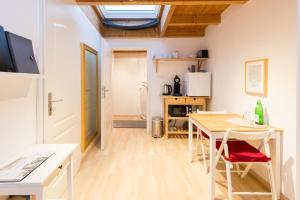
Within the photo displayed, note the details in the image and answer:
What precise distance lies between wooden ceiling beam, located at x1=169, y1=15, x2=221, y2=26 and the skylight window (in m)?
0.54

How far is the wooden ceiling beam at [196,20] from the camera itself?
425 cm

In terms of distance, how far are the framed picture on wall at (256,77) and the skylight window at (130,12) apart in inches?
92.8

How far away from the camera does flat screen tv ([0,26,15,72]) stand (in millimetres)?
1407

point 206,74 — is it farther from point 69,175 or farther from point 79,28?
point 69,175

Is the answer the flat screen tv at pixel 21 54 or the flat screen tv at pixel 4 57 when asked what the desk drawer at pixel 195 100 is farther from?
the flat screen tv at pixel 4 57

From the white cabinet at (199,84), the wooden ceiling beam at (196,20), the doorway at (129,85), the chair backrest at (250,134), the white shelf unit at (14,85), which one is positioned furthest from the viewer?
the doorway at (129,85)

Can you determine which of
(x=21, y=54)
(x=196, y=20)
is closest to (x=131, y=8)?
(x=196, y=20)

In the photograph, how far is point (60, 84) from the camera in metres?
2.59

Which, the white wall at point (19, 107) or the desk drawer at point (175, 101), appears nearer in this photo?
the white wall at point (19, 107)

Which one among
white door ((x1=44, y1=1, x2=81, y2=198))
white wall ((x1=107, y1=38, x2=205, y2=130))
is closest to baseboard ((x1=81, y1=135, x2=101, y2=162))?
white door ((x1=44, y1=1, x2=81, y2=198))

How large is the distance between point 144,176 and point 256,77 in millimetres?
1862

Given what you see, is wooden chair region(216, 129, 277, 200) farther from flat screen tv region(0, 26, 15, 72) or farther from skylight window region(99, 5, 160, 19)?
skylight window region(99, 5, 160, 19)

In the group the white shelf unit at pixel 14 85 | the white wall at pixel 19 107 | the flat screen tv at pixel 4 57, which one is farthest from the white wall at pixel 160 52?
the flat screen tv at pixel 4 57

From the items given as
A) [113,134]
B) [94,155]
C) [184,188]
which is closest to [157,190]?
[184,188]
